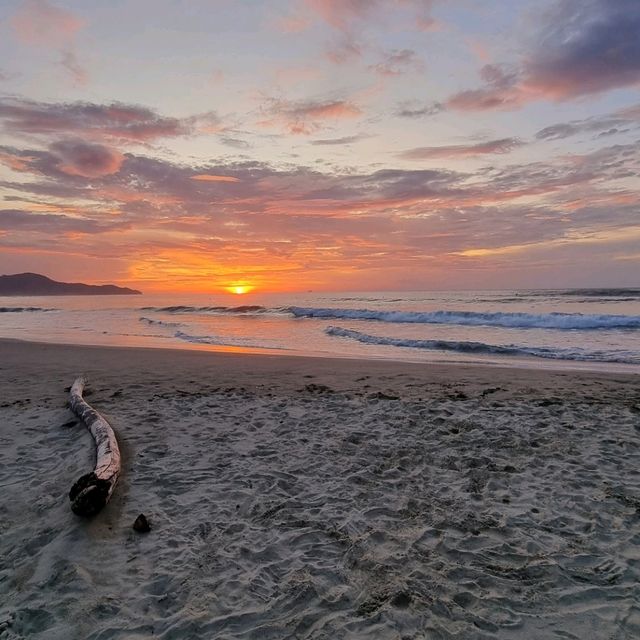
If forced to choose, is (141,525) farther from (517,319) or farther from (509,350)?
(517,319)

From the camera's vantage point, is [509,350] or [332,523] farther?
[509,350]

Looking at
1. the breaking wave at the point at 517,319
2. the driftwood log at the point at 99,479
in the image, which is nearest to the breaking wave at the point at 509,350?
the breaking wave at the point at 517,319

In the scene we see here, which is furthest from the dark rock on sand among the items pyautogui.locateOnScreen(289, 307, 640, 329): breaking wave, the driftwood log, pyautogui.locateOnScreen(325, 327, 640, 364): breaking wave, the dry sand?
pyautogui.locateOnScreen(289, 307, 640, 329): breaking wave

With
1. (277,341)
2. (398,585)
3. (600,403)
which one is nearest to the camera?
(398,585)

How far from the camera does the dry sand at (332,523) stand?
3.04m

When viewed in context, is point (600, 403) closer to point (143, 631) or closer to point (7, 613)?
point (143, 631)

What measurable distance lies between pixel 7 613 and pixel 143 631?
934 millimetres

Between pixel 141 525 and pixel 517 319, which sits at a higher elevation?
pixel 517 319

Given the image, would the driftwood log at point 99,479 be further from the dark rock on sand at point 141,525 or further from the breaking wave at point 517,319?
the breaking wave at point 517,319

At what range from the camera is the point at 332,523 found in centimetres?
415

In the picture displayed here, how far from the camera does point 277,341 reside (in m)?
20.4

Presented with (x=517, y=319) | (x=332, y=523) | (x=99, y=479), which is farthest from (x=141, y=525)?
(x=517, y=319)

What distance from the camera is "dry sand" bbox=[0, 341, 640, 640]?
3.04 metres

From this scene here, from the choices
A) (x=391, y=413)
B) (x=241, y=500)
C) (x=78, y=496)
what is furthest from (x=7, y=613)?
(x=391, y=413)
